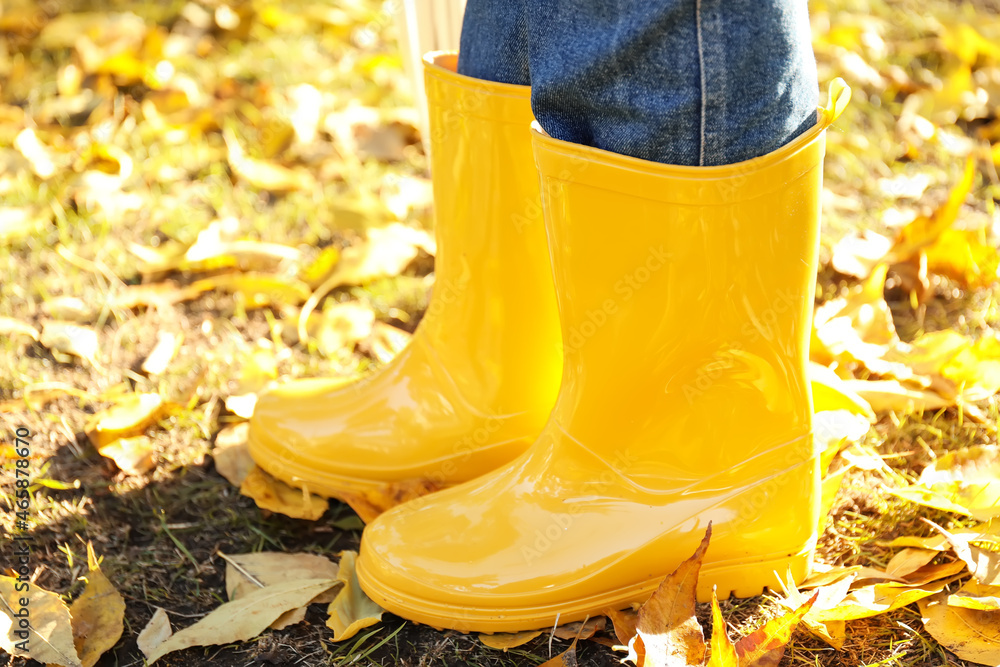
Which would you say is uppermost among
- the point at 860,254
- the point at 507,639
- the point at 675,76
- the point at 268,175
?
the point at 675,76

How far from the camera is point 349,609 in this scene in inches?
37.5

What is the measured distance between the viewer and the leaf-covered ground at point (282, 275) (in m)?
1.02

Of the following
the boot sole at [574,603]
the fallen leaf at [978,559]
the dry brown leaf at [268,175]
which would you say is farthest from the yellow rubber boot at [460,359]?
the dry brown leaf at [268,175]

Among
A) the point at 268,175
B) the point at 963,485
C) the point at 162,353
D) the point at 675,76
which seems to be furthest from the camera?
the point at 268,175

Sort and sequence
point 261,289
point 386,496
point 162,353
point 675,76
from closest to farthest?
1. point 675,76
2. point 386,496
3. point 162,353
4. point 261,289

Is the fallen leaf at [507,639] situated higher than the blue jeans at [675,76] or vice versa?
the blue jeans at [675,76]

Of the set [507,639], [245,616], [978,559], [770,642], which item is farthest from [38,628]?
[978,559]

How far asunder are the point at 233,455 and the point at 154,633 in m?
0.31

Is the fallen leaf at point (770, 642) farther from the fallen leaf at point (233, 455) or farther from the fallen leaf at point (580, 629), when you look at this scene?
the fallen leaf at point (233, 455)

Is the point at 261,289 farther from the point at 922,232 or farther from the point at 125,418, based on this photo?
the point at 922,232

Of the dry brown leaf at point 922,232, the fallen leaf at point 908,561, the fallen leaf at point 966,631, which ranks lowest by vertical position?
the fallen leaf at point 966,631

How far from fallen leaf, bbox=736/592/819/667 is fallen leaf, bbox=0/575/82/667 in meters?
0.66

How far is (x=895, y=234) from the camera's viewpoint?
1599 mm

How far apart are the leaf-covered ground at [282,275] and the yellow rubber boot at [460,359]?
0.10m
